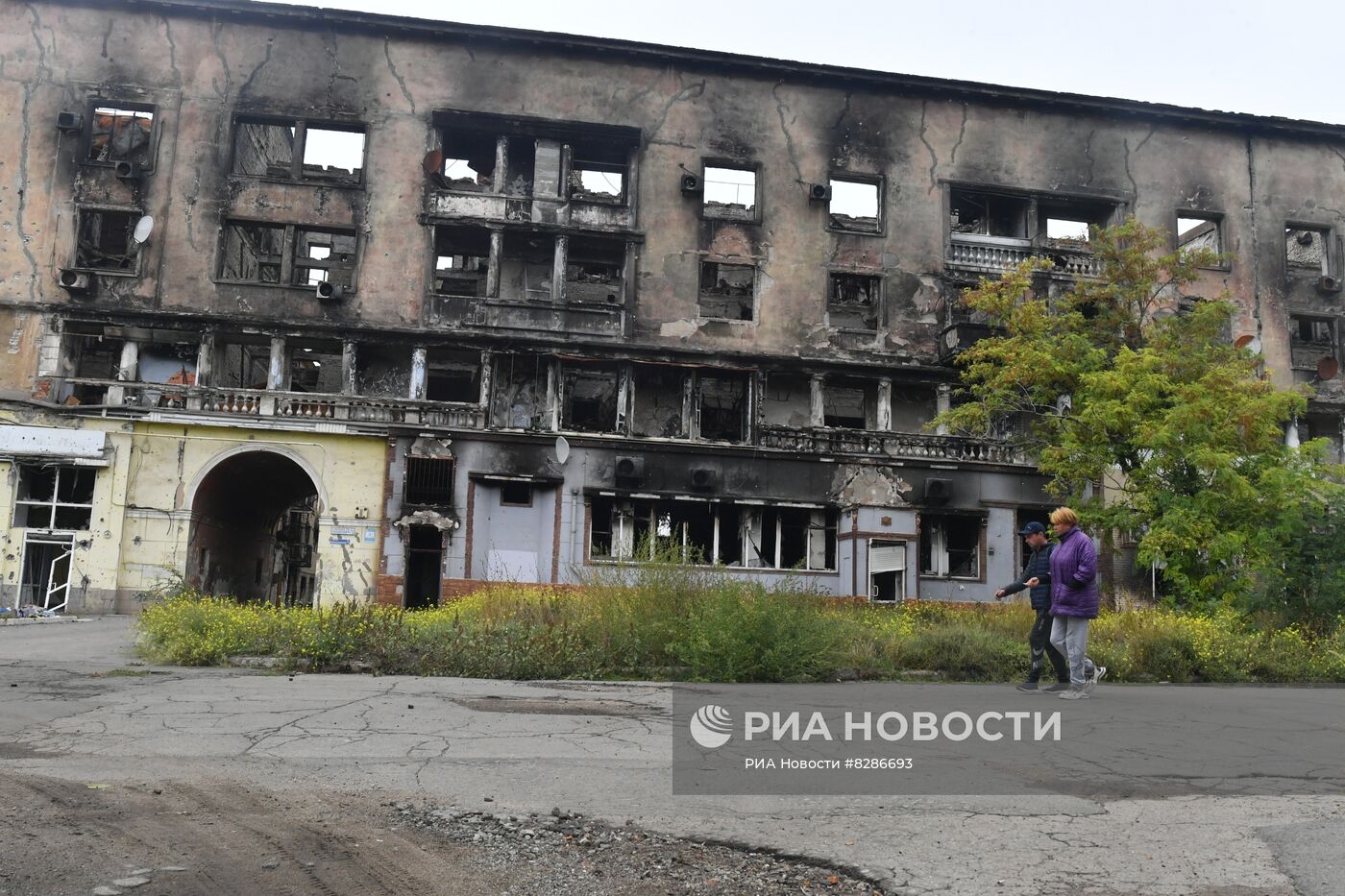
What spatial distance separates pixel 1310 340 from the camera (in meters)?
36.2

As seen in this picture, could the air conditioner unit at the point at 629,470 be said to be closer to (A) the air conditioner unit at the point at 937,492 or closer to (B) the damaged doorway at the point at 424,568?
(B) the damaged doorway at the point at 424,568

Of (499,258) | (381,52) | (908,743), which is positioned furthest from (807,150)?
(908,743)

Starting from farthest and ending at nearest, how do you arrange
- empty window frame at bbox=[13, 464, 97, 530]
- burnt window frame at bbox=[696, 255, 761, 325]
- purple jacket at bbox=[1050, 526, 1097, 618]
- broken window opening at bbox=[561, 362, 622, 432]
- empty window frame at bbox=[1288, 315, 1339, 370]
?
empty window frame at bbox=[1288, 315, 1339, 370]
burnt window frame at bbox=[696, 255, 761, 325]
broken window opening at bbox=[561, 362, 622, 432]
empty window frame at bbox=[13, 464, 97, 530]
purple jacket at bbox=[1050, 526, 1097, 618]

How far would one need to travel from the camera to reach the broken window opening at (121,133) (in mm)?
30906

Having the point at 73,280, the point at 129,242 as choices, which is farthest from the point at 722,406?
the point at 73,280

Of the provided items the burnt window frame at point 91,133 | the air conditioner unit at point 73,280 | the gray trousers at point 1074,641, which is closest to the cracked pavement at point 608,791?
the gray trousers at point 1074,641

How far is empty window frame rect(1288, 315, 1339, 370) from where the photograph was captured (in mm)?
35344

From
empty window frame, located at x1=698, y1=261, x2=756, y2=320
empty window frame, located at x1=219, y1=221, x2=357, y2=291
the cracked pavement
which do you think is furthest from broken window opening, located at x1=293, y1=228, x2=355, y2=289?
the cracked pavement

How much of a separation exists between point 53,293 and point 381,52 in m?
12.0

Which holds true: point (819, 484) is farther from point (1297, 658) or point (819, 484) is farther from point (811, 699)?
point (811, 699)

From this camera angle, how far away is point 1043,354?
2491cm

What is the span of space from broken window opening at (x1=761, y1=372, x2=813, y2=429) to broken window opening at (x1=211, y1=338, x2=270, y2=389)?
15.6m

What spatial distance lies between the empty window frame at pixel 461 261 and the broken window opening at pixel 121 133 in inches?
352

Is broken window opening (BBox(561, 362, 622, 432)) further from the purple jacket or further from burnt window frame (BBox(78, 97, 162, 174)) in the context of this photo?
the purple jacket
